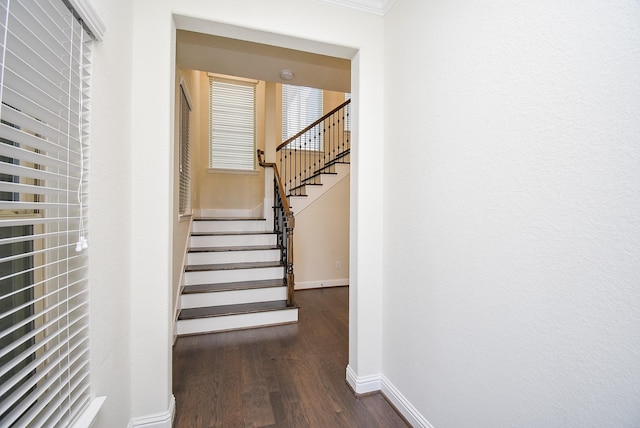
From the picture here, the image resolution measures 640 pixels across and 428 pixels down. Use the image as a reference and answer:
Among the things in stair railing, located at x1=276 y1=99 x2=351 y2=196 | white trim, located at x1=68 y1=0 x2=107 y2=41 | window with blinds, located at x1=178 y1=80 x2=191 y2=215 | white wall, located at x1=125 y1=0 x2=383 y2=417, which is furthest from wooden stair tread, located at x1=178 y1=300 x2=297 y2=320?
stair railing, located at x1=276 y1=99 x2=351 y2=196

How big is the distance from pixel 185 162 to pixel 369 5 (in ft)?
8.59

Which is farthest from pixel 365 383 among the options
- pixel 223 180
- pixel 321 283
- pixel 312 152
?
pixel 312 152

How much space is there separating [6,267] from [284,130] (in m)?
5.12

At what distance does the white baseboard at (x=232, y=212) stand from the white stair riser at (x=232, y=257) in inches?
61.3

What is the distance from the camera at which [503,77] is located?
42.9 inches

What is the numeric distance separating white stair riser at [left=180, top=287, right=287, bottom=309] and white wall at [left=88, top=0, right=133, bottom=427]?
1516 millimetres

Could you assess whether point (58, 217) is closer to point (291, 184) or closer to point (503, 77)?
point (503, 77)

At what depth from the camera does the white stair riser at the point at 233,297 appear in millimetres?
2953

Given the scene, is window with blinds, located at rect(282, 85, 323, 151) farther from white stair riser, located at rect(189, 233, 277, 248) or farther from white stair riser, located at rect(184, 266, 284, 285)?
white stair riser, located at rect(184, 266, 284, 285)

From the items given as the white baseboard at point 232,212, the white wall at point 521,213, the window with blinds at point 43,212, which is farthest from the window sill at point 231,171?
the window with blinds at point 43,212

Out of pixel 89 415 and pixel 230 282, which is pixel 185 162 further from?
pixel 89 415

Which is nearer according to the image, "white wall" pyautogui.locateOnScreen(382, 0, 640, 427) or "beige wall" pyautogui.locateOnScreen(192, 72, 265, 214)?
"white wall" pyautogui.locateOnScreen(382, 0, 640, 427)

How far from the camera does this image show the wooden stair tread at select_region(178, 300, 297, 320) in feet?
9.15

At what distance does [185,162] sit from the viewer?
3.42 meters
